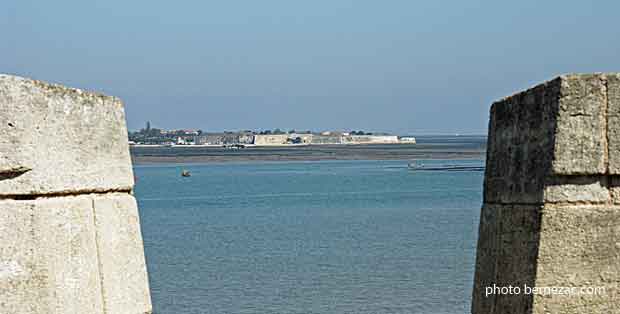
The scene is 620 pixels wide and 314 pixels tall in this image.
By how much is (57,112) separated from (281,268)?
21.5 meters

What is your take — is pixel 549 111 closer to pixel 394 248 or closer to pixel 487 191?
pixel 487 191


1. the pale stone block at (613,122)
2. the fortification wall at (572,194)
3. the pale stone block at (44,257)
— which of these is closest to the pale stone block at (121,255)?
the pale stone block at (44,257)

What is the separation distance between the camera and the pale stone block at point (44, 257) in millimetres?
4008

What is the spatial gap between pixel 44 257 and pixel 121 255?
1.90 feet

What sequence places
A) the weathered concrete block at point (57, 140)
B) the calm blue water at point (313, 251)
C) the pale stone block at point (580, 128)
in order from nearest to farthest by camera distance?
1. the weathered concrete block at point (57, 140)
2. the pale stone block at point (580, 128)
3. the calm blue water at point (313, 251)

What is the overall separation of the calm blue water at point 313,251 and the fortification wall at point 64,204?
538 inches

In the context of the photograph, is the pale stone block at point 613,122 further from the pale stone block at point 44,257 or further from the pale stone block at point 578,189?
the pale stone block at point 44,257

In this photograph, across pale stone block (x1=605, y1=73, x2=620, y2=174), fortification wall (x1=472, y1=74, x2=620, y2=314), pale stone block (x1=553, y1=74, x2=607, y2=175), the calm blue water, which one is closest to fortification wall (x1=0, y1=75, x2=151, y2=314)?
fortification wall (x1=472, y1=74, x2=620, y2=314)

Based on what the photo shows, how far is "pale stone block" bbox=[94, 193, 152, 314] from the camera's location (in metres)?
4.48

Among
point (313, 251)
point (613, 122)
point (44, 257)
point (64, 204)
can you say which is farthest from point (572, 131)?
point (313, 251)

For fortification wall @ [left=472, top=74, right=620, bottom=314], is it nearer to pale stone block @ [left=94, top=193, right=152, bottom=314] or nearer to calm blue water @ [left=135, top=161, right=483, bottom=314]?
pale stone block @ [left=94, top=193, right=152, bottom=314]

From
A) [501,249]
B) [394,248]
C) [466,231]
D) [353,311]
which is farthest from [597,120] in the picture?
[466,231]

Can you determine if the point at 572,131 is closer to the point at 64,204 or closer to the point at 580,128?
the point at 580,128

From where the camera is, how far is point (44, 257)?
4.08m
